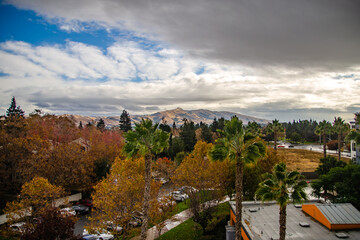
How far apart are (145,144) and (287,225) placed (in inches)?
518

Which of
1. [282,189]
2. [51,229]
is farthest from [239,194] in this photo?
[51,229]

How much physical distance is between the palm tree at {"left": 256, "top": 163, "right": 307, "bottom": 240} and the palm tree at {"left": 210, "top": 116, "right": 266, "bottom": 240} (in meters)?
1.48

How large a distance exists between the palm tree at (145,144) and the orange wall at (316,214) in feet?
45.3

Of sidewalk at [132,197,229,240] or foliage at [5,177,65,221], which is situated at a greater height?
foliage at [5,177,65,221]

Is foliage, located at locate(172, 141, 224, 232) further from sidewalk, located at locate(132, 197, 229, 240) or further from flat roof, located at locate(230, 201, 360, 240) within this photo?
flat roof, located at locate(230, 201, 360, 240)

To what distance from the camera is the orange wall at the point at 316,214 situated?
17.1 meters

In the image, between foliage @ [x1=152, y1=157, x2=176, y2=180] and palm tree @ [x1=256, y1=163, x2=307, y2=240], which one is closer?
palm tree @ [x1=256, y1=163, x2=307, y2=240]

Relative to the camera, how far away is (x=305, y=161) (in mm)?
60625

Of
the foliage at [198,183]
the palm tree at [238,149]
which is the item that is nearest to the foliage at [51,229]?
the palm tree at [238,149]

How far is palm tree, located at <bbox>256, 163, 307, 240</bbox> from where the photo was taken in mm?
12477

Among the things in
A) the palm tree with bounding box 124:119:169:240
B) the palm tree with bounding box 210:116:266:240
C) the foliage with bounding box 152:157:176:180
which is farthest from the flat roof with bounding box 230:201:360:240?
the foliage with bounding box 152:157:176:180

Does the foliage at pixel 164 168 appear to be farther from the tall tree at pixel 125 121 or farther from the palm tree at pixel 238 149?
the tall tree at pixel 125 121

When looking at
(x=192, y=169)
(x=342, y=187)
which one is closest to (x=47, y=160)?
(x=192, y=169)

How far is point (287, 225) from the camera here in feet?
57.5
